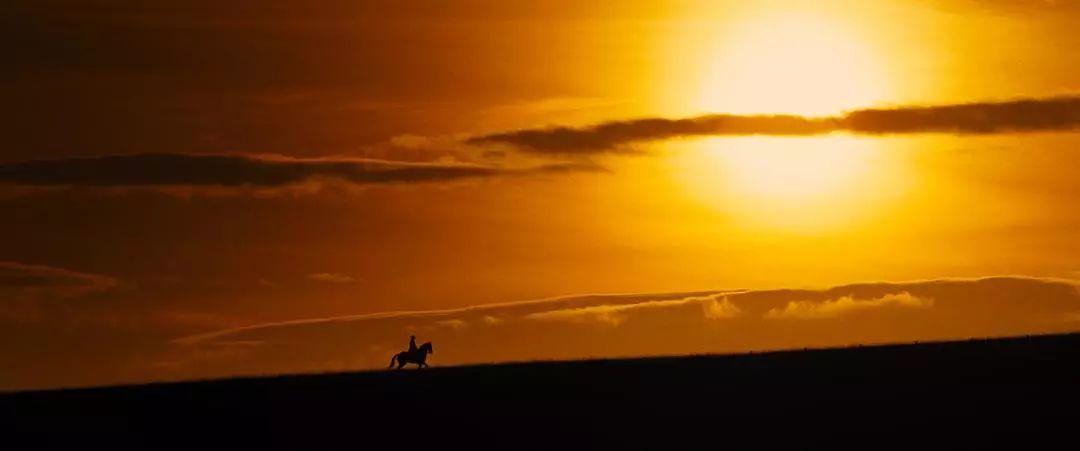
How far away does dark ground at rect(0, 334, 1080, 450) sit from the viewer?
43406 mm

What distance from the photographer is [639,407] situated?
45031 millimetres

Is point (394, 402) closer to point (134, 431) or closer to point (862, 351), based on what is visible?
point (134, 431)

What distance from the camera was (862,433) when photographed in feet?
142

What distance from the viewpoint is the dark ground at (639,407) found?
43406 millimetres

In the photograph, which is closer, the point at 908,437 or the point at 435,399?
the point at 908,437

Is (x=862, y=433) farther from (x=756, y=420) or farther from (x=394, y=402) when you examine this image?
(x=394, y=402)

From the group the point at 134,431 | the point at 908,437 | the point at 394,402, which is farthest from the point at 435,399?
the point at 908,437

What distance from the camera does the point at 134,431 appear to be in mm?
45688

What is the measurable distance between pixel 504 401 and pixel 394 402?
6.24ft

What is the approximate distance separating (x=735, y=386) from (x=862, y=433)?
2944mm

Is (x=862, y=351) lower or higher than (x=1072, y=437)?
higher

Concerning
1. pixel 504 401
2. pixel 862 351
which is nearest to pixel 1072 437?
pixel 862 351

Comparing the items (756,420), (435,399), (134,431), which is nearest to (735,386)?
(756,420)

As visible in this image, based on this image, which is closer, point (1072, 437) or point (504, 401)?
point (1072, 437)
